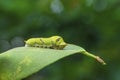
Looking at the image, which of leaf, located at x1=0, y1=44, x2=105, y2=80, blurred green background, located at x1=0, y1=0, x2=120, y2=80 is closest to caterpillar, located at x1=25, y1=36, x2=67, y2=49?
leaf, located at x1=0, y1=44, x2=105, y2=80

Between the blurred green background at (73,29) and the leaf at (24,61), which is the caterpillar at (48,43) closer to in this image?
the leaf at (24,61)

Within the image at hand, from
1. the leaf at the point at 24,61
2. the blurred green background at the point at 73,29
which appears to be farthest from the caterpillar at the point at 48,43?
the blurred green background at the point at 73,29

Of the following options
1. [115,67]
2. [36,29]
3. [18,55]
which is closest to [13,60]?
[18,55]

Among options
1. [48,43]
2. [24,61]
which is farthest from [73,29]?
[24,61]

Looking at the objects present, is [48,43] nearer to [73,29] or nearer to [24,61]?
[24,61]

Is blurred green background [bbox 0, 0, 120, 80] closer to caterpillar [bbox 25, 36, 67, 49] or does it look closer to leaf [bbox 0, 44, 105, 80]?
caterpillar [bbox 25, 36, 67, 49]
